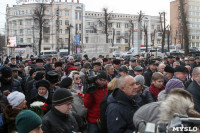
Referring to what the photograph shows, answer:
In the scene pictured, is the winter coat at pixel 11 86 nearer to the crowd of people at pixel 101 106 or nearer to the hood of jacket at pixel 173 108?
the crowd of people at pixel 101 106

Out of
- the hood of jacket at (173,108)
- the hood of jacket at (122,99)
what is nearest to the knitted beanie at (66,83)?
the hood of jacket at (122,99)

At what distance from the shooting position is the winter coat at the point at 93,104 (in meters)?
5.03

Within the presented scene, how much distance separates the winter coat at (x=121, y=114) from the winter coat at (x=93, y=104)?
5.11ft

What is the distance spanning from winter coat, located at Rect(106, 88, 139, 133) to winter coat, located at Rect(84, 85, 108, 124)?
61.4 inches

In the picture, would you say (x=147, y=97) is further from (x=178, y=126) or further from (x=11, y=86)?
(x=11, y=86)

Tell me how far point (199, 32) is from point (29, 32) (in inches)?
2714

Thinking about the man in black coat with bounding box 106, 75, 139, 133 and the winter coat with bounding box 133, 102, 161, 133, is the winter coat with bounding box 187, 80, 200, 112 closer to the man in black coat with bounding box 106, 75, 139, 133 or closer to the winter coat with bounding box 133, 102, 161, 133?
the man in black coat with bounding box 106, 75, 139, 133

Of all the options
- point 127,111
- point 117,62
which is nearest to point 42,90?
point 127,111

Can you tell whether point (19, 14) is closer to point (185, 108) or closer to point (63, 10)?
point (63, 10)

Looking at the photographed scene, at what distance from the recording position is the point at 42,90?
4934 mm

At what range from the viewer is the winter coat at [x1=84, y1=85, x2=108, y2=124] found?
503cm

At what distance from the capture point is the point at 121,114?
3344 mm

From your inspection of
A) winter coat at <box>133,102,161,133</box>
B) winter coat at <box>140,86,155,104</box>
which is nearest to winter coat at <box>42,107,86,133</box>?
winter coat at <box>133,102,161,133</box>

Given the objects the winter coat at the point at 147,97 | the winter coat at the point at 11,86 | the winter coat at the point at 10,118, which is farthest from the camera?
the winter coat at the point at 11,86
